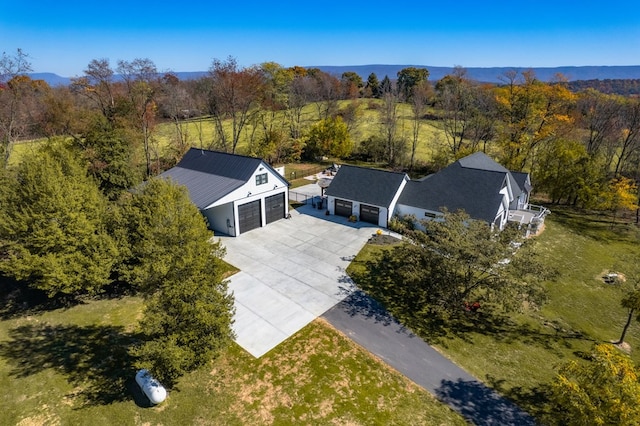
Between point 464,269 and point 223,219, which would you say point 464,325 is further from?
point 223,219

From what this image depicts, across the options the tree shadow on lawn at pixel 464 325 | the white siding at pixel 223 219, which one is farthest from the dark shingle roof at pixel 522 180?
the white siding at pixel 223 219

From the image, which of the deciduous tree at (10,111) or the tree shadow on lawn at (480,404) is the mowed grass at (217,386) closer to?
the tree shadow on lawn at (480,404)

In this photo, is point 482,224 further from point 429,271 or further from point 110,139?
point 110,139

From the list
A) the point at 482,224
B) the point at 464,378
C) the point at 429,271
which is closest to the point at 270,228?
the point at 429,271

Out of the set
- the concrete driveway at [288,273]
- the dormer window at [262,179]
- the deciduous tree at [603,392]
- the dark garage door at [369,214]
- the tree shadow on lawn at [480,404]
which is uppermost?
the dormer window at [262,179]

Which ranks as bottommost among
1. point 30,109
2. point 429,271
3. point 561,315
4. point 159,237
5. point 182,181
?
point 561,315

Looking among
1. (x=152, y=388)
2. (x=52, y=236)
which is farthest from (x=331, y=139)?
(x=152, y=388)
